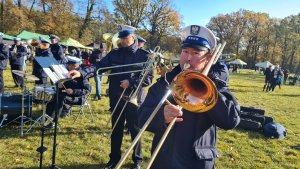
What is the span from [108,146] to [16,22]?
39841 millimetres

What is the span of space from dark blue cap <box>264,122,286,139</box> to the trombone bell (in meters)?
6.96

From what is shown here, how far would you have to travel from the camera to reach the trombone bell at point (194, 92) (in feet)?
7.67

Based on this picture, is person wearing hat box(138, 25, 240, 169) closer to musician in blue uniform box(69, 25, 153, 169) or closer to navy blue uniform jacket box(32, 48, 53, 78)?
musician in blue uniform box(69, 25, 153, 169)

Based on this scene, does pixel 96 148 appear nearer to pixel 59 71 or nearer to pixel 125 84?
pixel 125 84

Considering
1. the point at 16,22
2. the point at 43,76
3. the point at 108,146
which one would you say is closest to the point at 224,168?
the point at 108,146

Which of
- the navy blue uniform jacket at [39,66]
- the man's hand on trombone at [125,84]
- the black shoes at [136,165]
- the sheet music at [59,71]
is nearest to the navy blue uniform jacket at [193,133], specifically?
the man's hand on trombone at [125,84]

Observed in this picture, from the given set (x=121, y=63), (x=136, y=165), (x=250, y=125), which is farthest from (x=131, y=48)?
(x=250, y=125)

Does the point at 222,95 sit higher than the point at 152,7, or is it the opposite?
the point at 152,7

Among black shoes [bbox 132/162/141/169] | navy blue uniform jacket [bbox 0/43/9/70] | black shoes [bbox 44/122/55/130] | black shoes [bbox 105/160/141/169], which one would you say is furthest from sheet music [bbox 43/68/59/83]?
navy blue uniform jacket [bbox 0/43/9/70]

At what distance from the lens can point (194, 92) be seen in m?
2.42

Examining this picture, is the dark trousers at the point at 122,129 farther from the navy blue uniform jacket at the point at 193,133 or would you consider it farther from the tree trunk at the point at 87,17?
the tree trunk at the point at 87,17

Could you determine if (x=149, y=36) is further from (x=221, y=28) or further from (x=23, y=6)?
(x=221, y=28)

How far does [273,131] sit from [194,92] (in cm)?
706

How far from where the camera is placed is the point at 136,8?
47.6 m
